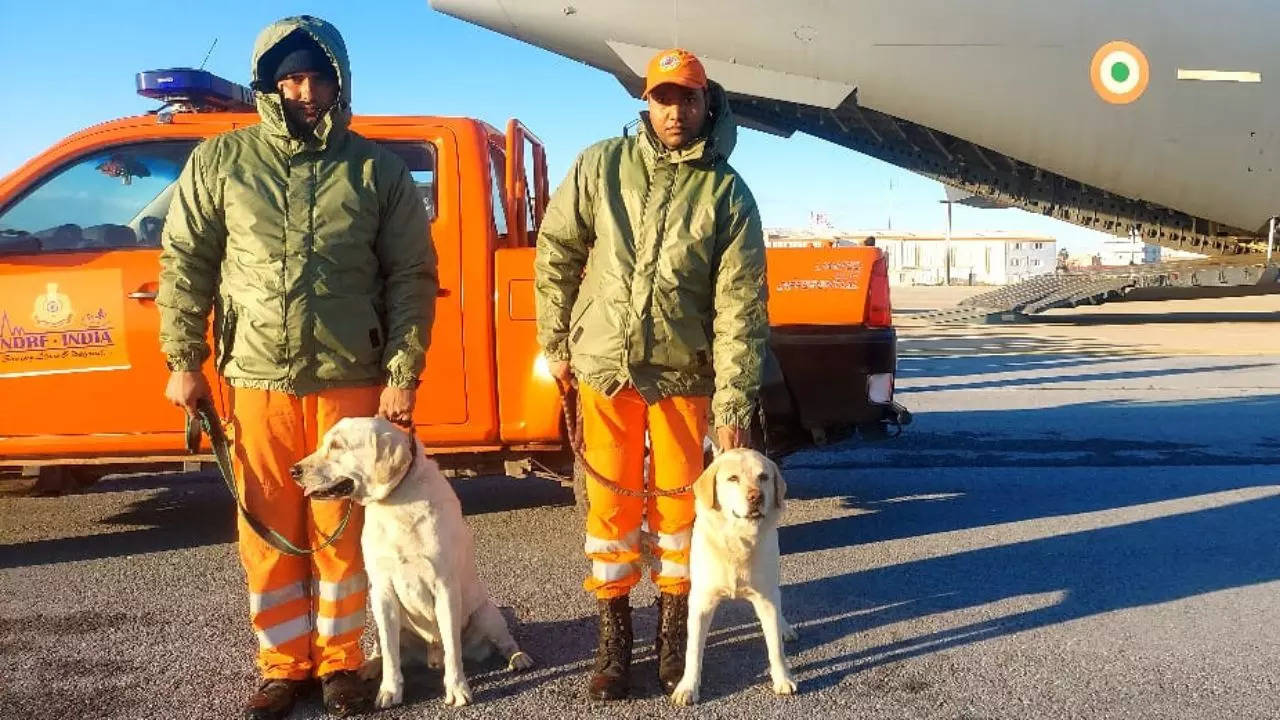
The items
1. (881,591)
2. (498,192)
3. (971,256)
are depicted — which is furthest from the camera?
(971,256)

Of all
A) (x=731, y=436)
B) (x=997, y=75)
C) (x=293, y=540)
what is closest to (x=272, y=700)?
(x=293, y=540)

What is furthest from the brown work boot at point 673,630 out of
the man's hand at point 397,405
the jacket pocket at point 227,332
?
the jacket pocket at point 227,332

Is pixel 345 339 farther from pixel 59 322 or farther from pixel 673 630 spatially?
pixel 59 322

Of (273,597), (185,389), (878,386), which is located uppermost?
(185,389)

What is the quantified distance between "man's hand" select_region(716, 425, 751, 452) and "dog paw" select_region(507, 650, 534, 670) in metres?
1.02

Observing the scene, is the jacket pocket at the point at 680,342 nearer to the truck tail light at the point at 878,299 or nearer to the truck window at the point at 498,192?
the truck window at the point at 498,192

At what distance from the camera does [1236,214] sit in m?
14.4

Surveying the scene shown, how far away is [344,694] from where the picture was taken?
9.68 ft

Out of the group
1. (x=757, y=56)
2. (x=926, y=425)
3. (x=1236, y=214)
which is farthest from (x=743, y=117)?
(x=1236, y=214)

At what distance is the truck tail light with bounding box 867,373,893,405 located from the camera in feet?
15.9

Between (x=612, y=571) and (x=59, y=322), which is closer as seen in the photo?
(x=612, y=571)

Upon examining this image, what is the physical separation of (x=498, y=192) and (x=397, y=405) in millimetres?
2007

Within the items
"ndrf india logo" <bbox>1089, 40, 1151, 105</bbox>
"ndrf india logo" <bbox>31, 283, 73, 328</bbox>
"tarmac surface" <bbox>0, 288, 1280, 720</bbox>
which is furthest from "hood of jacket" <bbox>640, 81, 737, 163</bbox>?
"ndrf india logo" <bbox>1089, 40, 1151, 105</bbox>

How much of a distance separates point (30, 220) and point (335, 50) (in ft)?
7.76
